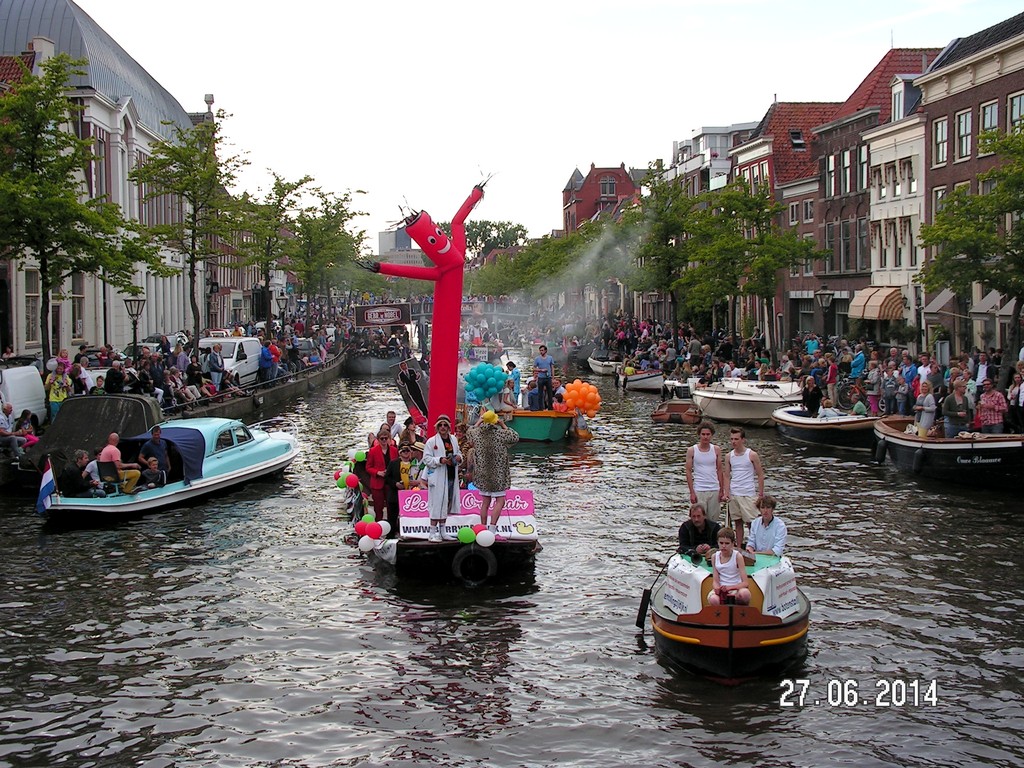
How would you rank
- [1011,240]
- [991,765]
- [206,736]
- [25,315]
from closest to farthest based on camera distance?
[991,765]
[206,736]
[1011,240]
[25,315]

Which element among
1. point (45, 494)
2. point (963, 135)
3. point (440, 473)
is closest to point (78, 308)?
point (45, 494)

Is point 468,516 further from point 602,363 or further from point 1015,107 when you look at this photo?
point 602,363

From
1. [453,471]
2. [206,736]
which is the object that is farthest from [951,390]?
[206,736]

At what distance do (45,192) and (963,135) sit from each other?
30326 mm

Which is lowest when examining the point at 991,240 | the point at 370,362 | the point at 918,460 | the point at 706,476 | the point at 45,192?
the point at 918,460

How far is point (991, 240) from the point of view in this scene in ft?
94.0

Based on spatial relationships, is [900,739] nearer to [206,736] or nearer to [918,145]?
[206,736]

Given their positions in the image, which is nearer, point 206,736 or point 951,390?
point 206,736

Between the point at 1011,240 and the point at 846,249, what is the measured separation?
2451 centimetres

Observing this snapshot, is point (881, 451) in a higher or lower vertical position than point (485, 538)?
higher

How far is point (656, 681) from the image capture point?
12305 mm

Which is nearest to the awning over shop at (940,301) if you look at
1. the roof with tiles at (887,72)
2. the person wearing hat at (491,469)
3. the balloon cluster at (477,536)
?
the roof with tiles at (887,72)

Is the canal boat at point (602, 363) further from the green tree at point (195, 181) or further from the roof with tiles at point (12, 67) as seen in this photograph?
the roof with tiles at point (12, 67)

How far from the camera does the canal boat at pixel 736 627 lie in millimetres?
11852
